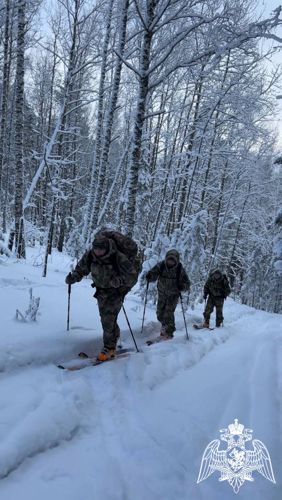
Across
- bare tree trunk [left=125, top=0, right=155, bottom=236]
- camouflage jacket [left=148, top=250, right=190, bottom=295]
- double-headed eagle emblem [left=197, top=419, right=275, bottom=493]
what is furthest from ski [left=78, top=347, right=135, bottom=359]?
bare tree trunk [left=125, top=0, right=155, bottom=236]

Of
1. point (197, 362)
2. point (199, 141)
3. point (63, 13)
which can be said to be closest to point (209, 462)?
point (197, 362)

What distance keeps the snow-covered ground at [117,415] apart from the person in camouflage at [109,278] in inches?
20.1

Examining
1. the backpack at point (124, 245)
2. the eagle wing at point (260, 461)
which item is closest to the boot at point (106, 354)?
the backpack at point (124, 245)

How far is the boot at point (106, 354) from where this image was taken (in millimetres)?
4625

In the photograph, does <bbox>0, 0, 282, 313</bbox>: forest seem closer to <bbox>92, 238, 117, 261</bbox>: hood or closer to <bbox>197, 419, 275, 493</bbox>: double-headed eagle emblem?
<bbox>92, 238, 117, 261</bbox>: hood

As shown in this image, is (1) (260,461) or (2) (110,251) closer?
(1) (260,461)

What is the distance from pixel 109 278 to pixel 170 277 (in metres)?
2.84

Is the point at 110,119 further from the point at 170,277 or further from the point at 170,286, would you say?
the point at 170,286

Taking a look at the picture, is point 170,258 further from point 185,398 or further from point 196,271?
point 196,271

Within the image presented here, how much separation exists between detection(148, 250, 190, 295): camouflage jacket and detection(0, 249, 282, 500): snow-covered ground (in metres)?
1.82

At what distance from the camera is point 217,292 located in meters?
10.5

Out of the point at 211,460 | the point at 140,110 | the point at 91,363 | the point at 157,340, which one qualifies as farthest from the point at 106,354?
the point at 140,110

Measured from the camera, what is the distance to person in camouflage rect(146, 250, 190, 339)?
7219mm

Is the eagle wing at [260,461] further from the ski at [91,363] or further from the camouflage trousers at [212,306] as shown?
the camouflage trousers at [212,306]
